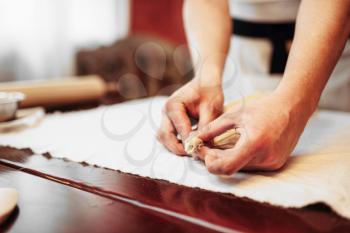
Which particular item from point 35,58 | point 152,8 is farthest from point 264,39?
point 152,8

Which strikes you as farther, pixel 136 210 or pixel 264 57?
pixel 264 57

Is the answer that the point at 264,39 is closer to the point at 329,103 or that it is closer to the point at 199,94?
the point at 329,103

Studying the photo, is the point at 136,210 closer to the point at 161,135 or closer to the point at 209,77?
the point at 161,135

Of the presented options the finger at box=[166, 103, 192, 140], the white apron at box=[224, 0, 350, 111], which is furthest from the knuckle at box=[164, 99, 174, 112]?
the white apron at box=[224, 0, 350, 111]

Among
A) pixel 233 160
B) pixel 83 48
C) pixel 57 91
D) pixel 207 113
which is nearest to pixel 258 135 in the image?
pixel 233 160

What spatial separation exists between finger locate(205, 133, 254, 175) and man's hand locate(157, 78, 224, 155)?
0.14m

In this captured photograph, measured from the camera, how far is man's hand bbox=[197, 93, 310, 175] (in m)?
0.58

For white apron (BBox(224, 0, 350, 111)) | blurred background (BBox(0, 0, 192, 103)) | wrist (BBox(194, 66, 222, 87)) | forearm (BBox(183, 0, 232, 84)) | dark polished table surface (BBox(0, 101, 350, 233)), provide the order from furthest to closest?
blurred background (BBox(0, 0, 192, 103))
white apron (BBox(224, 0, 350, 111))
forearm (BBox(183, 0, 232, 84))
wrist (BBox(194, 66, 222, 87))
dark polished table surface (BBox(0, 101, 350, 233))

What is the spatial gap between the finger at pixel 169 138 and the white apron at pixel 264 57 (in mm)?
538

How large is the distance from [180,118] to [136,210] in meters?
0.28

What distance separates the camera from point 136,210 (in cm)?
50

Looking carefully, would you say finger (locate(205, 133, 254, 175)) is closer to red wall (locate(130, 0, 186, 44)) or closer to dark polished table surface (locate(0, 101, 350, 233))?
dark polished table surface (locate(0, 101, 350, 233))

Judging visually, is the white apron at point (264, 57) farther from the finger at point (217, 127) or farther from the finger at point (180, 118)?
the finger at point (217, 127)

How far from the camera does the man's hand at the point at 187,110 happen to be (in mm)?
743
